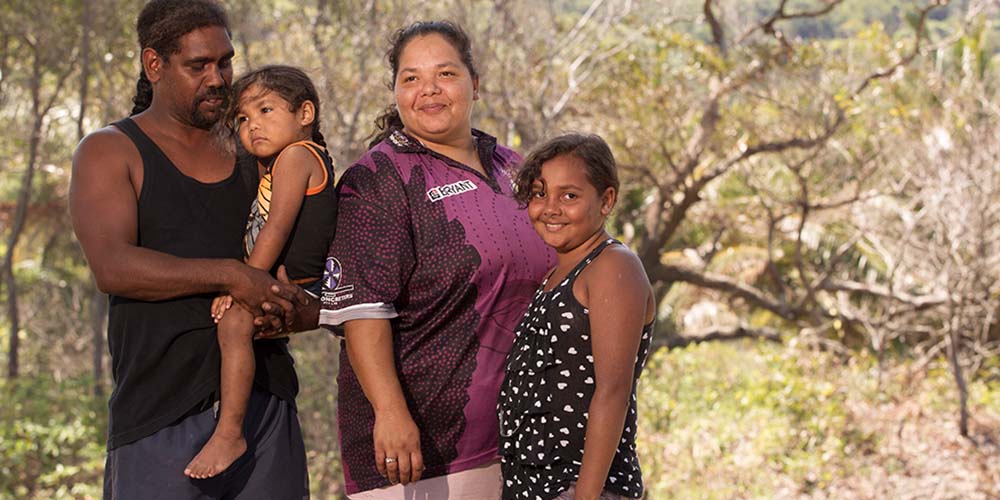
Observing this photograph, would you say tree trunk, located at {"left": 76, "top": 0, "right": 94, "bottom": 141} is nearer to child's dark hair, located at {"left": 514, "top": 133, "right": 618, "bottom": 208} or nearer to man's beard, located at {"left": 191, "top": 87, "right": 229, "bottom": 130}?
man's beard, located at {"left": 191, "top": 87, "right": 229, "bottom": 130}

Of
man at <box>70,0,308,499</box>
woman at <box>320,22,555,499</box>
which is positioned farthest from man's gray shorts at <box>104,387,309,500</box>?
woman at <box>320,22,555,499</box>

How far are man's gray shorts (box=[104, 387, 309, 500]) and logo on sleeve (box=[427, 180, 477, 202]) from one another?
0.65 m

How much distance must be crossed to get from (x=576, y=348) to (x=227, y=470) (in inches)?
34.6

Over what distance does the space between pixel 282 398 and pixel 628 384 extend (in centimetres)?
91

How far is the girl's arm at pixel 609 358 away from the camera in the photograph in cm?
234

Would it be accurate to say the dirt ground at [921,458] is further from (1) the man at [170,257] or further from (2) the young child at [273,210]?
(1) the man at [170,257]

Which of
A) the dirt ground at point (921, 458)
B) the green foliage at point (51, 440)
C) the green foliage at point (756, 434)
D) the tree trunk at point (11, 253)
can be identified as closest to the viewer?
the dirt ground at point (921, 458)

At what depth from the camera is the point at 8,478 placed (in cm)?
934

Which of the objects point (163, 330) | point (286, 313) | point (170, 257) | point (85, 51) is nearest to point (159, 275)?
point (170, 257)

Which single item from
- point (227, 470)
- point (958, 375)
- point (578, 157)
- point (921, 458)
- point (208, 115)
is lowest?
point (921, 458)

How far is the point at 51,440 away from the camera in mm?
10094

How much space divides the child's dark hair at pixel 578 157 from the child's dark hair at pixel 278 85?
0.60 m

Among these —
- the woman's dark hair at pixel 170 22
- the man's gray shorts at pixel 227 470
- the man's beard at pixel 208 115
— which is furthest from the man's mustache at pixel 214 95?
the man's gray shorts at pixel 227 470

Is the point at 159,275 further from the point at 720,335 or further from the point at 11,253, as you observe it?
the point at 11,253
